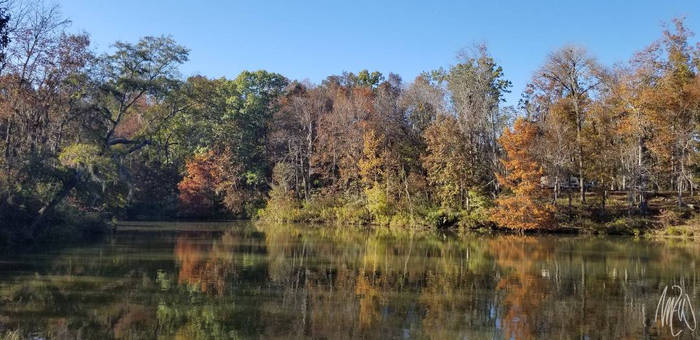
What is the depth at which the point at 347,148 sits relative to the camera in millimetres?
45688

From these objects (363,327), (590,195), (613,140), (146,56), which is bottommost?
(363,327)

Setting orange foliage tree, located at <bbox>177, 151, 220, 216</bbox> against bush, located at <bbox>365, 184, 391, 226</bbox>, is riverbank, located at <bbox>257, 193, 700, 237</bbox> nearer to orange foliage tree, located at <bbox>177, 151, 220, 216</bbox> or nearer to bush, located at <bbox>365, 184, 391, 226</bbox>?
bush, located at <bbox>365, 184, 391, 226</bbox>

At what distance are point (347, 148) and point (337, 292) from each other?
32.6m

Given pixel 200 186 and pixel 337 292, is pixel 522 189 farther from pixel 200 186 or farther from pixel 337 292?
pixel 200 186

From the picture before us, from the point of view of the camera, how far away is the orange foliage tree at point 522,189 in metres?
34.1

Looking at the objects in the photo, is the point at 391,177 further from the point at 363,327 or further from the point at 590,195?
the point at 363,327

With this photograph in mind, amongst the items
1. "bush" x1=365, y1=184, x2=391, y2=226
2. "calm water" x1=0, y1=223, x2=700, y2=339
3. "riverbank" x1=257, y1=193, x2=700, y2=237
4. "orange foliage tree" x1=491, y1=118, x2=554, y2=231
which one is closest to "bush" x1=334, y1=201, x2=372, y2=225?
"riverbank" x1=257, y1=193, x2=700, y2=237

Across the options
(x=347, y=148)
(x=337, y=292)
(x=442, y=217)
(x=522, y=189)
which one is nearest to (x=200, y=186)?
(x=347, y=148)

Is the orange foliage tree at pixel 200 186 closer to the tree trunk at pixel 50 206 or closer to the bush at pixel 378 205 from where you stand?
the bush at pixel 378 205

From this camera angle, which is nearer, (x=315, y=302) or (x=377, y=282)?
(x=315, y=302)

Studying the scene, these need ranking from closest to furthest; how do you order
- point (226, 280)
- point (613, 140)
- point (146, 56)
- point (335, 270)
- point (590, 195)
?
point (226, 280) → point (335, 270) → point (146, 56) → point (613, 140) → point (590, 195)

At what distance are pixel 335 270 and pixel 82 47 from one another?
48.6ft

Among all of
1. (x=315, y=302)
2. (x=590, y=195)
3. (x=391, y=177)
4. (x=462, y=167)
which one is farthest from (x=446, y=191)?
(x=315, y=302)

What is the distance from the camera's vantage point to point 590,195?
41.1 meters
